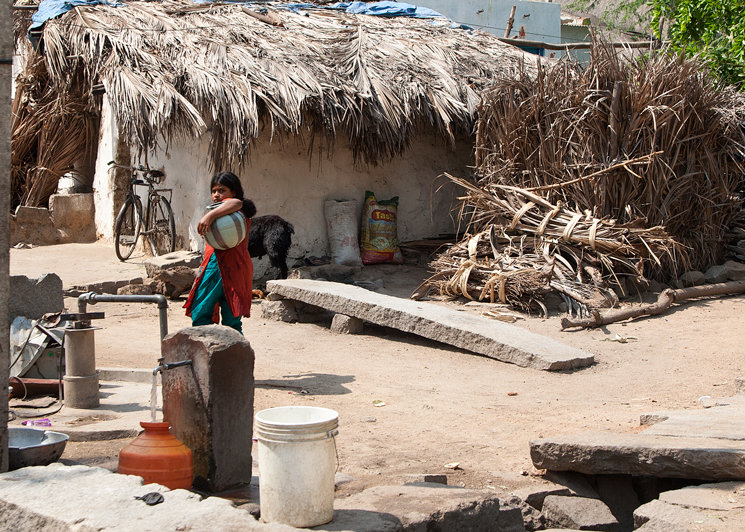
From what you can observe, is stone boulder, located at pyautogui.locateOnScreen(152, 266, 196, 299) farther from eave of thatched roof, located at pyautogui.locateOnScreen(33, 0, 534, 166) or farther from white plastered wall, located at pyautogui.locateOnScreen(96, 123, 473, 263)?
eave of thatched roof, located at pyautogui.locateOnScreen(33, 0, 534, 166)

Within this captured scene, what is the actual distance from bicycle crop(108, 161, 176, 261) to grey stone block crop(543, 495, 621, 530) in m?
6.46

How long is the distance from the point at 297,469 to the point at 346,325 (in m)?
4.36

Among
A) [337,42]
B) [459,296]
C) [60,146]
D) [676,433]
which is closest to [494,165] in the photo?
[459,296]

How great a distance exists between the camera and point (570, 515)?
11.4ft

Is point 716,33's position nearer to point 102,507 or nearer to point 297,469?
point 297,469

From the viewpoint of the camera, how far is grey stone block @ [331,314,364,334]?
273 inches

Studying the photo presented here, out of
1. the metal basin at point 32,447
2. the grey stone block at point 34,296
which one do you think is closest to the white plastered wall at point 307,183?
the grey stone block at point 34,296

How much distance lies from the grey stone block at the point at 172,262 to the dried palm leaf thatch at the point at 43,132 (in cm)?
410

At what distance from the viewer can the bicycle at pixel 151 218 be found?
920 cm

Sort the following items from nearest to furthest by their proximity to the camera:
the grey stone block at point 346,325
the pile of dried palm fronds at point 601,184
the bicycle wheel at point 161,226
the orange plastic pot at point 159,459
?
1. the orange plastic pot at point 159,459
2. the grey stone block at point 346,325
3. the pile of dried palm fronds at point 601,184
4. the bicycle wheel at point 161,226

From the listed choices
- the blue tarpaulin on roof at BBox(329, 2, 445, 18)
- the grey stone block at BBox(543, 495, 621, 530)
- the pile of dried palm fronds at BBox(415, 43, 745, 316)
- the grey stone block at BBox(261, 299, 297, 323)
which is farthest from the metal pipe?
the blue tarpaulin on roof at BBox(329, 2, 445, 18)

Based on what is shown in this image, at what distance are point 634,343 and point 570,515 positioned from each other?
136 inches

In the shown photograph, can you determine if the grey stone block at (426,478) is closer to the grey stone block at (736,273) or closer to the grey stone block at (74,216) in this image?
the grey stone block at (736,273)

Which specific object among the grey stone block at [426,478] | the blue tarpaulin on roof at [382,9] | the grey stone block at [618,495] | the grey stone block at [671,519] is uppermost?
the blue tarpaulin on roof at [382,9]
